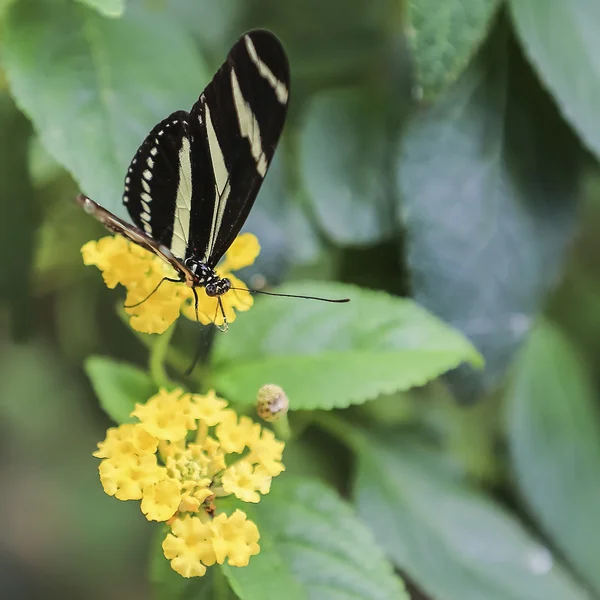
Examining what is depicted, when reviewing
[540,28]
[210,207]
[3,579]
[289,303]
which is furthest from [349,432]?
[3,579]

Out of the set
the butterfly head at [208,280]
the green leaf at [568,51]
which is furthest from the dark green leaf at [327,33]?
the butterfly head at [208,280]

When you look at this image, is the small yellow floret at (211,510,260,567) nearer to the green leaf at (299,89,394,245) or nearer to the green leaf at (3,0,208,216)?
the green leaf at (3,0,208,216)

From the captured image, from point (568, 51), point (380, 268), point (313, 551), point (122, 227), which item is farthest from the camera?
point (380, 268)

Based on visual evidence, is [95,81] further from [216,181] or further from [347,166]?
[347,166]

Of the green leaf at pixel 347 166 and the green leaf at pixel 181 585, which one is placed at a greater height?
the green leaf at pixel 347 166

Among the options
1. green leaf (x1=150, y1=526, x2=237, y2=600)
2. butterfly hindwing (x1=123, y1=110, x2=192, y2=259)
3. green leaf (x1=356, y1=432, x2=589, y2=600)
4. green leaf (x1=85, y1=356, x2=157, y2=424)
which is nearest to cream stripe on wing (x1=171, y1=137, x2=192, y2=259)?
butterfly hindwing (x1=123, y1=110, x2=192, y2=259)

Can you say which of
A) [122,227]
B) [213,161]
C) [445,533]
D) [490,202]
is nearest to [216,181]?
[213,161]

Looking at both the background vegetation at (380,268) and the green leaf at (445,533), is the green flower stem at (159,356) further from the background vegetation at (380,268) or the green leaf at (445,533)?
the green leaf at (445,533)
